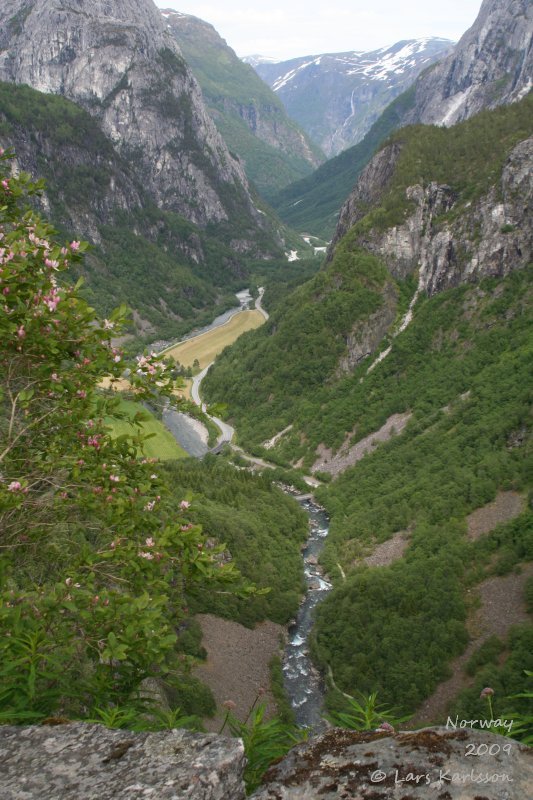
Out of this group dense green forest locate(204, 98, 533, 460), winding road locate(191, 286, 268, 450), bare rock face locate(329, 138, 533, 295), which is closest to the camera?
bare rock face locate(329, 138, 533, 295)

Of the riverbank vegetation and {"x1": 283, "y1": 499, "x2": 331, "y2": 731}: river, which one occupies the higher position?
the riverbank vegetation

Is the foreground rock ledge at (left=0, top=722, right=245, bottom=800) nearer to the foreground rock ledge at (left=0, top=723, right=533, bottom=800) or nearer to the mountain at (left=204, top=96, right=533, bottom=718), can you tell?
the foreground rock ledge at (left=0, top=723, right=533, bottom=800)

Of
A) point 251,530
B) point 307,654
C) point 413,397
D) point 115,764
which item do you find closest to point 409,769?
point 115,764

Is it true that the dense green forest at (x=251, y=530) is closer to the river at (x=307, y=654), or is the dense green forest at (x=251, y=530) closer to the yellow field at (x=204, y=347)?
the river at (x=307, y=654)

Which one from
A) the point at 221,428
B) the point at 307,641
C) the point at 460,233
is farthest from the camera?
the point at 221,428

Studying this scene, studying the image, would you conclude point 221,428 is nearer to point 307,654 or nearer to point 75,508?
point 307,654

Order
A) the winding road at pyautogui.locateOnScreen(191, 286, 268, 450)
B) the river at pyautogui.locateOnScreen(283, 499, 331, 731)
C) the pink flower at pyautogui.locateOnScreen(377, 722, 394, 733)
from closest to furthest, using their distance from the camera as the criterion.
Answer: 1. the pink flower at pyautogui.locateOnScreen(377, 722, 394, 733)
2. the river at pyautogui.locateOnScreen(283, 499, 331, 731)
3. the winding road at pyautogui.locateOnScreen(191, 286, 268, 450)

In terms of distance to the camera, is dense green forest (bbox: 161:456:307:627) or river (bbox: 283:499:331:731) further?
dense green forest (bbox: 161:456:307:627)

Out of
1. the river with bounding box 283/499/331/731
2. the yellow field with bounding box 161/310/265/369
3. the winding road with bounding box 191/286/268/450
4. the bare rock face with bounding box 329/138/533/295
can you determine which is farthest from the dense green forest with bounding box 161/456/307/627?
the yellow field with bounding box 161/310/265/369
